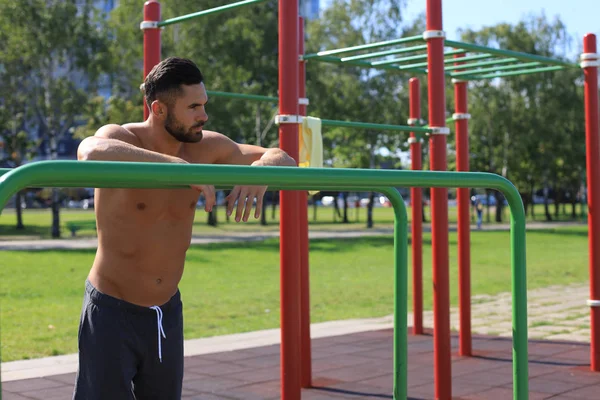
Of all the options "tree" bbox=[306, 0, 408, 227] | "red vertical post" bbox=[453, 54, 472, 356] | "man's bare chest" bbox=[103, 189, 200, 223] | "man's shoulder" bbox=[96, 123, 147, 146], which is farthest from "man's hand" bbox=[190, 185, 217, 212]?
"tree" bbox=[306, 0, 408, 227]

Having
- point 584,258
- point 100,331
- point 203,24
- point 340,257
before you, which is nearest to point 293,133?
point 100,331

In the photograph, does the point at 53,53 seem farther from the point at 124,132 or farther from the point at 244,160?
the point at 124,132

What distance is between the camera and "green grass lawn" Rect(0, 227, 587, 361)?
7.30 m

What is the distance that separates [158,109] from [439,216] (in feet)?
7.66

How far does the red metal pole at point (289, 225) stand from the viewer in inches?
147

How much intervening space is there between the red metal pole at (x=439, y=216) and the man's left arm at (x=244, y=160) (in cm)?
173

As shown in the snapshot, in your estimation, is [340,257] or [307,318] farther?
[340,257]

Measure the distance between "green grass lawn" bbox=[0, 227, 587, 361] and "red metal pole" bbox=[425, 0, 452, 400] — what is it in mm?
2866

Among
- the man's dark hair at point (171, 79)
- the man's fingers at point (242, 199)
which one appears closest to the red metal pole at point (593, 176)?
the man's dark hair at point (171, 79)

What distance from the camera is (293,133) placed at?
398 cm

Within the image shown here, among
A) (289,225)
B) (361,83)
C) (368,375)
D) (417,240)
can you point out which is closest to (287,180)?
(289,225)

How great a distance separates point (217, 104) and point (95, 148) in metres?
22.7

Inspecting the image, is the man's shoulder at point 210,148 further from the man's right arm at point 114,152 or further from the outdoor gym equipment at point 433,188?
the outdoor gym equipment at point 433,188

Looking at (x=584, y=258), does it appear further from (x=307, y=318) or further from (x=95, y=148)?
(x=95, y=148)
